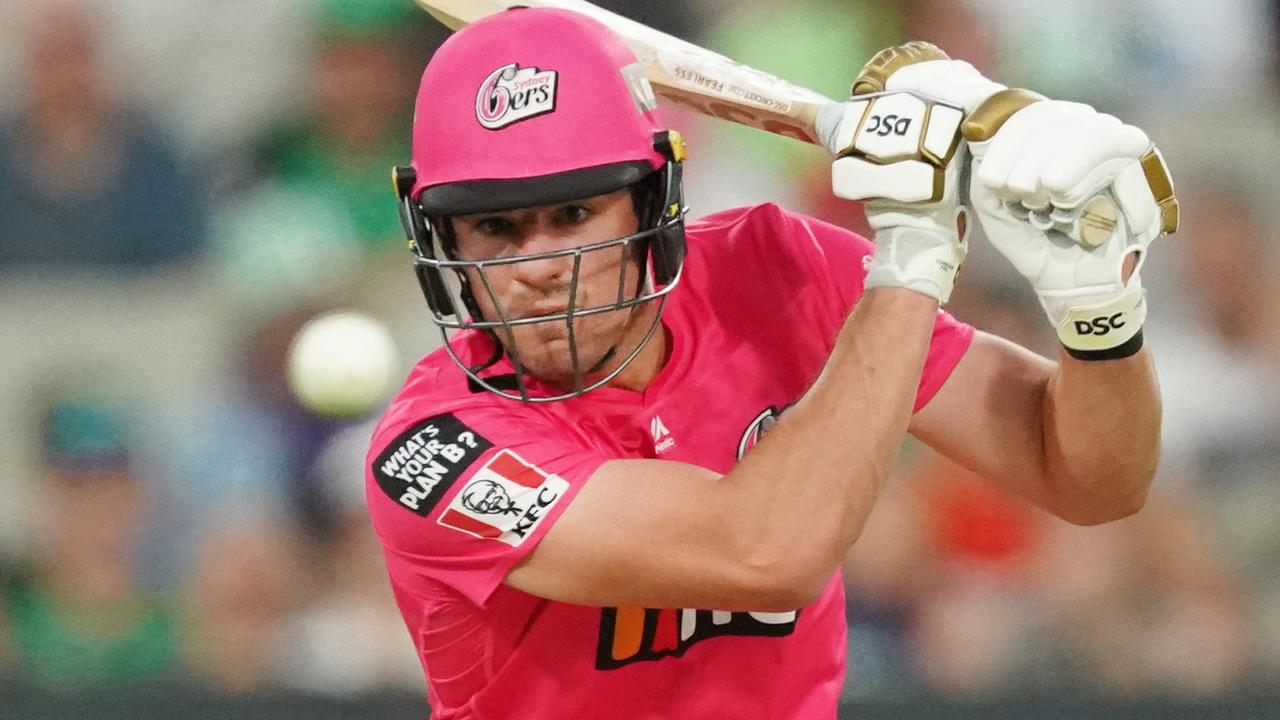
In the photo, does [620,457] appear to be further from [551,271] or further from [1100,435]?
[1100,435]

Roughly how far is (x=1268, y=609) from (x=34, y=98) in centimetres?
451

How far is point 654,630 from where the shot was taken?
2.91 metres

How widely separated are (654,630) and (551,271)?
2.12ft

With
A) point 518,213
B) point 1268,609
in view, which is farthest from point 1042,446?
point 1268,609

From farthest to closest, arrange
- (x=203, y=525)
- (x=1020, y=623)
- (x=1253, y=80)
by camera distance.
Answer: (x=1253, y=80) → (x=203, y=525) → (x=1020, y=623)

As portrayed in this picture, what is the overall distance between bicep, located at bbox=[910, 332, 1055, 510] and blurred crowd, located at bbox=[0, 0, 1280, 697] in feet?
6.25

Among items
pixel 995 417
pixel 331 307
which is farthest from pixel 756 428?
pixel 331 307

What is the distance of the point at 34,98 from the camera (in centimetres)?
609

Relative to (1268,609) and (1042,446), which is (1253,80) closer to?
(1268,609)

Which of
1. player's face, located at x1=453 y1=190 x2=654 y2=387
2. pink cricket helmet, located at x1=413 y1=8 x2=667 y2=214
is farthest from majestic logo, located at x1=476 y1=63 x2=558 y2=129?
player's face, located at x1=453 y1=190 x2=654 y2=387

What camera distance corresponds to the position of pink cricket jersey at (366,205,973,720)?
273 cm

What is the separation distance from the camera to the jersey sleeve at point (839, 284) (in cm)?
314

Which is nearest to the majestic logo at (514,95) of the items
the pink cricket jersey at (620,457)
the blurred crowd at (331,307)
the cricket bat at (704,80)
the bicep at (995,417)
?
the cricket bat at (704,80)

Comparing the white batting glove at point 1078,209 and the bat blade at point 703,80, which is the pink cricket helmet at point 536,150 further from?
the white batting glove at point 1078,209
